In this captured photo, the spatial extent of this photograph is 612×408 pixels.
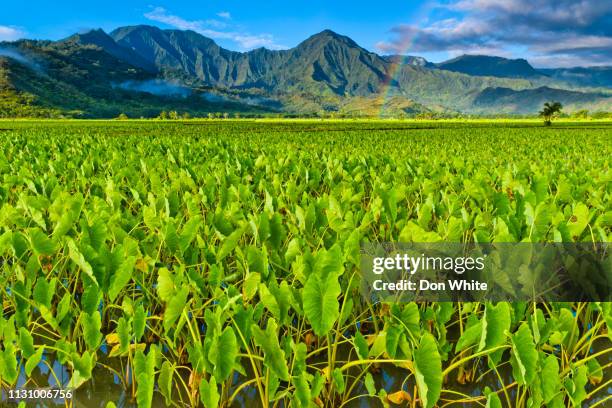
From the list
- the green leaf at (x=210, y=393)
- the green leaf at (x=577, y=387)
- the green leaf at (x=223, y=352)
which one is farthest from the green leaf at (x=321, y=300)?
the green leaf at (x=577, y=387)

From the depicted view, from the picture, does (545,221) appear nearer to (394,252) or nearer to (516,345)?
(394,252)

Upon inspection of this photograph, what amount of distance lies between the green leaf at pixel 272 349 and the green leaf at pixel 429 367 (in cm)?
65

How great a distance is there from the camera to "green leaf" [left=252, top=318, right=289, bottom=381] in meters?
2.34

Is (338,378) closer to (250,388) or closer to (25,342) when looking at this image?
(250,388)

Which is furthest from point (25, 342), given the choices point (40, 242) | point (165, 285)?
point (40, 242)

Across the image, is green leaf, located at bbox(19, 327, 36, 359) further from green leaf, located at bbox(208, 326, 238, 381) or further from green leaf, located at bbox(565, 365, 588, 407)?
green leaf, located at bbox(565, 365, 588, 407)

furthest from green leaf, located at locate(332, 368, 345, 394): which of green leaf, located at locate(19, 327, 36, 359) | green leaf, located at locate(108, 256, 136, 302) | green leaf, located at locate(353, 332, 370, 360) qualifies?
green leaf, located at locate(19, 327, 36, 359)

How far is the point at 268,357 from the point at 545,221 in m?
2.65

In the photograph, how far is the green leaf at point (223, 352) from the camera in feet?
7.80

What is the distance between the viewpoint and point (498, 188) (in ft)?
26.9

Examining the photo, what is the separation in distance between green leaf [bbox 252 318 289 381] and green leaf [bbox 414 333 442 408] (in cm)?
65

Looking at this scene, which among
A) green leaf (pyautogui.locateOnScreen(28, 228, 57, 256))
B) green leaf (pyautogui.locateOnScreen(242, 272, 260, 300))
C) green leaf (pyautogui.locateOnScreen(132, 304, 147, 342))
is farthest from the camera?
green leaf (pyautogui.locateOnScreen(28, 228, 57, 256))

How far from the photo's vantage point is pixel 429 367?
7.41 feet

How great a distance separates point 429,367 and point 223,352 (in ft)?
3.27
